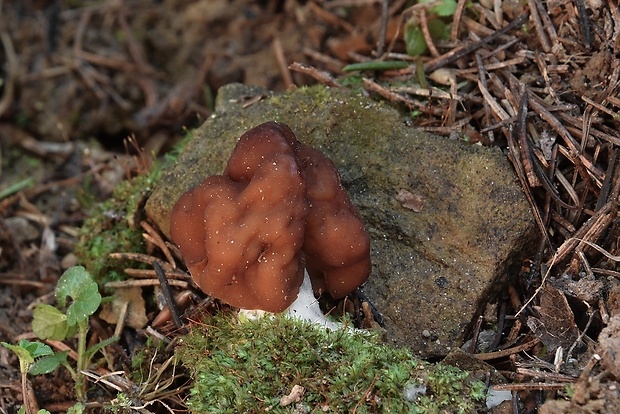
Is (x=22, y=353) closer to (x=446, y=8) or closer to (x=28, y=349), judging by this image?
(x=28, y=349)

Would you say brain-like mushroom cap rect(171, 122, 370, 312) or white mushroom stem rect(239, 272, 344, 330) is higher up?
brain-like mushroom cap rect(171, 122, 370, 312)

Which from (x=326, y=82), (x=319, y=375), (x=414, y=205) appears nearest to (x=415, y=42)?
(x=326, y=82)

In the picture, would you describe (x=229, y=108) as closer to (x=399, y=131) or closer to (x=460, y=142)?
(x=399, y=131)

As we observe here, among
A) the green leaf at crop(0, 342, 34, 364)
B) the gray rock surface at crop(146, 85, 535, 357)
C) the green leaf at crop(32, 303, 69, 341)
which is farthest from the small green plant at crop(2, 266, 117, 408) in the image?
the gray rock surface at crop(146, 85, 535, 357)

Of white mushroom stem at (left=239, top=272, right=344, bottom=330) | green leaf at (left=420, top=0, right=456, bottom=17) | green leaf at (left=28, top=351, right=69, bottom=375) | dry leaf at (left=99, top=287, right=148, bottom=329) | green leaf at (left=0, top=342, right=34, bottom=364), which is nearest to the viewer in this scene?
green leaf at (left=0, top=342, right=34, bottom=364)

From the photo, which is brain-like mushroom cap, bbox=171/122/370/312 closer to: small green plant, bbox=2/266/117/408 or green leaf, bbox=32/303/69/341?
small green plant, bbox=2/266/117/408

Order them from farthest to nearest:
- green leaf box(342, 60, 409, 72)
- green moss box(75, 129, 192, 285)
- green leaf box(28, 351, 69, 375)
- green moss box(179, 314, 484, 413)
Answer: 1. green leaf box(342, 60, 409, 72)
2. green moss box(75, 129, 192, 285)
3. green leaf box(28, 351, 69, 375)
4. green moss box(179, 314, 484, 413)

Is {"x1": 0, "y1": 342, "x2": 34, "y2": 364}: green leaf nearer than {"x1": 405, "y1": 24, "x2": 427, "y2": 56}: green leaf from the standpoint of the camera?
Yes

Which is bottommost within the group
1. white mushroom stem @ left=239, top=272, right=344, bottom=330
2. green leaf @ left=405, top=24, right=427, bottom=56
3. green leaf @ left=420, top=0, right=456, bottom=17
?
white mushroom stem @ left=239, top=272, right=344, bottom=330
